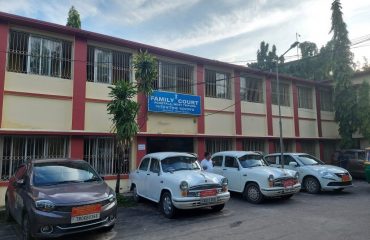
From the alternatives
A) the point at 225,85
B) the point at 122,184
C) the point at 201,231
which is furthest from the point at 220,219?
the point at 225,85

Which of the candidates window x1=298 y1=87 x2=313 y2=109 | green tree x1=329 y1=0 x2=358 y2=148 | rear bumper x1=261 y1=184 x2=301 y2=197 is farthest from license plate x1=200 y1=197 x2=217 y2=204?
green tree x1=329 y1=0 x2=358 y2=148

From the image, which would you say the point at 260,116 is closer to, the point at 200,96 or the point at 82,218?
the point at 200,96

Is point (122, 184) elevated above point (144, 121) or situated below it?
below

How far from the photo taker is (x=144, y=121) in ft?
44.6

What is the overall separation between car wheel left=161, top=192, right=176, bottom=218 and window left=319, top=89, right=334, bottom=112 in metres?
17.9

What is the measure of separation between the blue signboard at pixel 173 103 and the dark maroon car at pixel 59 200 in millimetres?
6666

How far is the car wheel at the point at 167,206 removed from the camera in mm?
8127

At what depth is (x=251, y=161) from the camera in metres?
11.1

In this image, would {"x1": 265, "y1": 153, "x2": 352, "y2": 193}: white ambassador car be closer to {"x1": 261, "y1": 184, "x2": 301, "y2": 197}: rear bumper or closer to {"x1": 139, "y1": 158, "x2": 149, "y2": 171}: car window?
{"x1": 261, "y1": 184, "x2": 301, "y2": 197}: rear bumper

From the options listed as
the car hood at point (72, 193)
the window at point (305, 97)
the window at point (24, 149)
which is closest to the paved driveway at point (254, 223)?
the car hood at point (72, 193)

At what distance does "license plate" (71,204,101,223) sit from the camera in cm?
582

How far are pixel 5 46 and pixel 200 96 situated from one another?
874 cm

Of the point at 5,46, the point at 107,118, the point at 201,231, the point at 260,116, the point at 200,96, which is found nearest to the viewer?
the point at 201,231

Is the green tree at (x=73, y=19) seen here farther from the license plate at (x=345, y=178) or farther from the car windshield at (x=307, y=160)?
the license plate at (x=345, y=178)
